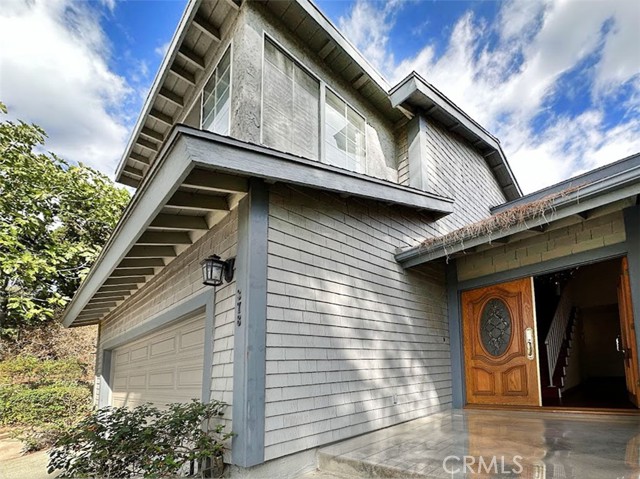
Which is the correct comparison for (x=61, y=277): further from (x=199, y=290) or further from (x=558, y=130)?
(x=558, y=130)

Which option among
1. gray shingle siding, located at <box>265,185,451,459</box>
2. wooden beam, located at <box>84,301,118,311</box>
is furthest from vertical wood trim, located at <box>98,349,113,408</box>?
gray shingle siding, located at <box>265,185,451,459</box>

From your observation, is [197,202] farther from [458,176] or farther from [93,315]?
[93,315]

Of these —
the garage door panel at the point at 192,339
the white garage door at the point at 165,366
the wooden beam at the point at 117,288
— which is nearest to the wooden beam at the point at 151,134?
the wooden beam at the point at 117,288

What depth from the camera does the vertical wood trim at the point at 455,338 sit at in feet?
19.3

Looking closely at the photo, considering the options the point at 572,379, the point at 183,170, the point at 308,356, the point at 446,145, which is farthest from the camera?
the point at 572,379

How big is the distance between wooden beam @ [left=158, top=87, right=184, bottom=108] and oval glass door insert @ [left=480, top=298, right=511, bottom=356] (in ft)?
19.7

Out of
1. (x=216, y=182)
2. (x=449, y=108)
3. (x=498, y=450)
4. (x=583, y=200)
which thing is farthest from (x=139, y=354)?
(x=449, y=108)

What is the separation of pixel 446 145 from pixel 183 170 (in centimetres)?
599

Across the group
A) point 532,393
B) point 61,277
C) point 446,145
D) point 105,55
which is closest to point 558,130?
point 446,145

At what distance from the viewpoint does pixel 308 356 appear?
3.72 m

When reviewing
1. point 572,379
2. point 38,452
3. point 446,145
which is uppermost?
point 446,145

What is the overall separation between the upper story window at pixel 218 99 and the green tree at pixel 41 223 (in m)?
6.87

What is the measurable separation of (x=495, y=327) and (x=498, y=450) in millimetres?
2634
